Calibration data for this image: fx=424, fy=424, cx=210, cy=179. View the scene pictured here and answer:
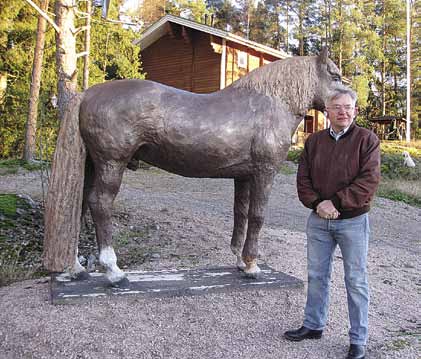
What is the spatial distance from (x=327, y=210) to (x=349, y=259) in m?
0.34

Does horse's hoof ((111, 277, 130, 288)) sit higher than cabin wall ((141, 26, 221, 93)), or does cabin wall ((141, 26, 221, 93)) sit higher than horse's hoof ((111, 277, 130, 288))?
cabin wall ((141, 26, 221, 93))

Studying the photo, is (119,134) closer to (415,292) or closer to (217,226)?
(415,292)

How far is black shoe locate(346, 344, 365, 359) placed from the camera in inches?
101

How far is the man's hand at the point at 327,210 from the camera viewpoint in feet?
8.22

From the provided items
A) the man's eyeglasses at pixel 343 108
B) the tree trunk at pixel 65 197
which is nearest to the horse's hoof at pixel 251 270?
the tree trunk at pixel 65 197

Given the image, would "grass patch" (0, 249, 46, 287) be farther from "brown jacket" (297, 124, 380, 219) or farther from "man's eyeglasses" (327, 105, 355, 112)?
"man's eyeglasses" (327, 105, 355, 112)

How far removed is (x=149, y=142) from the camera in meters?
3.20

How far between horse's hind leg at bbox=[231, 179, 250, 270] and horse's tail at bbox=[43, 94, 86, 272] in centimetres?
138

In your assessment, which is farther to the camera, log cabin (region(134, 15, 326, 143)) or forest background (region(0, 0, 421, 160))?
log cabin (region(134, 15, 326, 143))

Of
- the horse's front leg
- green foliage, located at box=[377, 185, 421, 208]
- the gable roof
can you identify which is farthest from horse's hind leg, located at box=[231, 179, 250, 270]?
the gable roof

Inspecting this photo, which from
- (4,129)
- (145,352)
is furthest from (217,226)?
(4,129)

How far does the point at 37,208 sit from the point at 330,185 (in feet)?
16.8

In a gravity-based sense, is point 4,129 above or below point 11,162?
above

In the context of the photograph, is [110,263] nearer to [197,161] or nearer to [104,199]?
[104,199]
